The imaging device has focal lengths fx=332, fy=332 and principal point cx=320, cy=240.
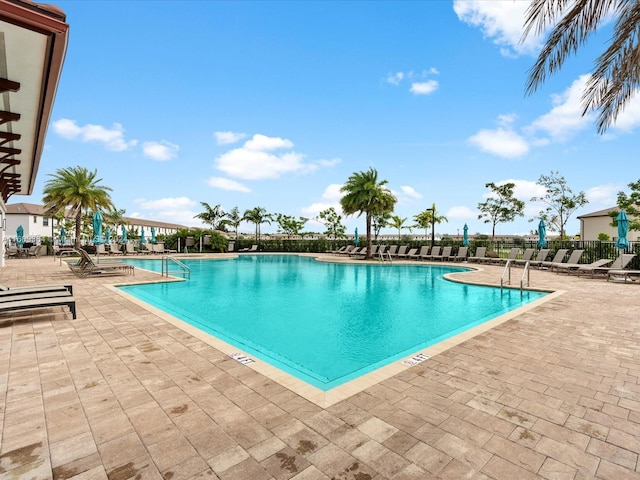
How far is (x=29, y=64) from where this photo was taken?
4.20 meters

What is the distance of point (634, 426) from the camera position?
9.17 feet

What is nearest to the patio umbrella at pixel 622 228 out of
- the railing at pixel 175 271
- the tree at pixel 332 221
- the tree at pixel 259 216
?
the railing at pixel 175 271

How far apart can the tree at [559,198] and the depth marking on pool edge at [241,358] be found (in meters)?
40.2

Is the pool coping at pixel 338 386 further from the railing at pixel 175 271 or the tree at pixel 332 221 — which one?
the tree at pixel 332 221

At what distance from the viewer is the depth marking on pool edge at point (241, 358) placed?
13.7ft

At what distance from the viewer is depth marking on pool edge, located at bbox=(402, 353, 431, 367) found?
424 cm

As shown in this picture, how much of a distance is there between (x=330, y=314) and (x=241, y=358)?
14.2 feet

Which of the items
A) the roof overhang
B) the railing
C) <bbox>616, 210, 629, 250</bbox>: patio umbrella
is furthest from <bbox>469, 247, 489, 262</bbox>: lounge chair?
the roof overhang

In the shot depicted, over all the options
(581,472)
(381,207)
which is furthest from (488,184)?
(581,472)

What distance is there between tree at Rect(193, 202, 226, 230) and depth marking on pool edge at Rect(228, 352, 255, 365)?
48079 mm

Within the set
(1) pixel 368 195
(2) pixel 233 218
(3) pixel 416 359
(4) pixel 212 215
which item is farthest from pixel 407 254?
(4) pixel 212 215

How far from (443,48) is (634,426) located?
50.5 feet

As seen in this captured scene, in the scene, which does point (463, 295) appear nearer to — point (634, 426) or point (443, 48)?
point (634, 426)

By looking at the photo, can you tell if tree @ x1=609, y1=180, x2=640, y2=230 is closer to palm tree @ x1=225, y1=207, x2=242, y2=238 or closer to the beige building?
the beige building
